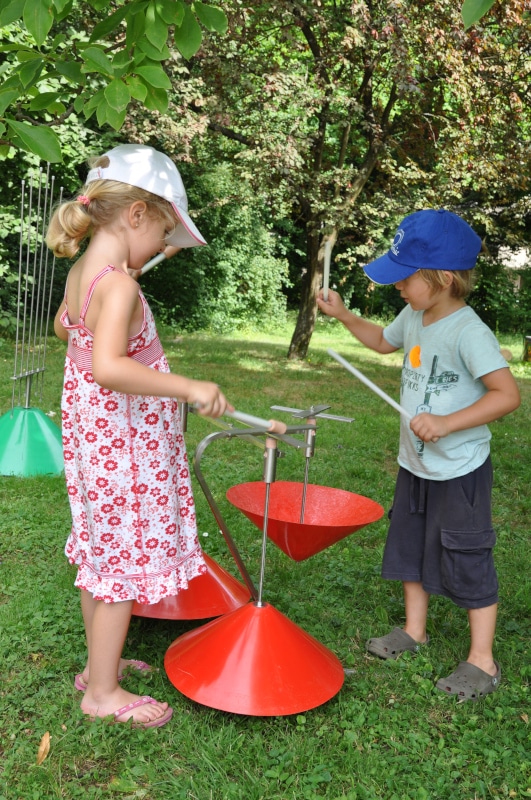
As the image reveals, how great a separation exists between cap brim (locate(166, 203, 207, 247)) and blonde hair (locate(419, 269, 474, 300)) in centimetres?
66

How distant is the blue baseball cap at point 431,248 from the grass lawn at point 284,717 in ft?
3.90

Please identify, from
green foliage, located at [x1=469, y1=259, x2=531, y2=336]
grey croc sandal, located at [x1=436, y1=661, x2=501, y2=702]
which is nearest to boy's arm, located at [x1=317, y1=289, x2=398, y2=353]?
grey croc sandal, located at [x1=436, y1=661, x2=501, y2=702]

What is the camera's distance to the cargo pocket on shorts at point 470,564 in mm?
2258

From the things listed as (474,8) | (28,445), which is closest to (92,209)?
(474,8)

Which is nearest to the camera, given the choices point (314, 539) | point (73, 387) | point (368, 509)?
point (73, 387)

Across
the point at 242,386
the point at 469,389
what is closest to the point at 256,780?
the point at 469,389

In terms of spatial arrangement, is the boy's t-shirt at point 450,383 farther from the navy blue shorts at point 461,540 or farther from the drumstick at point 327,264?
the drumstick at point 327,264

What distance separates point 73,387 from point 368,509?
3.11 feet

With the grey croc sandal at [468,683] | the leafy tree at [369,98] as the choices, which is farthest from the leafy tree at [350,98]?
the grey croc sandal at [468,683]

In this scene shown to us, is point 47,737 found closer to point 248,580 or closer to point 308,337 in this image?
point 248,580

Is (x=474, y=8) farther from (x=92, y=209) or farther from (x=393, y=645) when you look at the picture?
(x=393, y=645)

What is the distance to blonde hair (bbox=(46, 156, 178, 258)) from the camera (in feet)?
6.18

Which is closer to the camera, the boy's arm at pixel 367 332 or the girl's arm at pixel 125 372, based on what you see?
the girl's arm at pixel 125 372

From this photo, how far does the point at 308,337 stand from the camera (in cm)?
959
